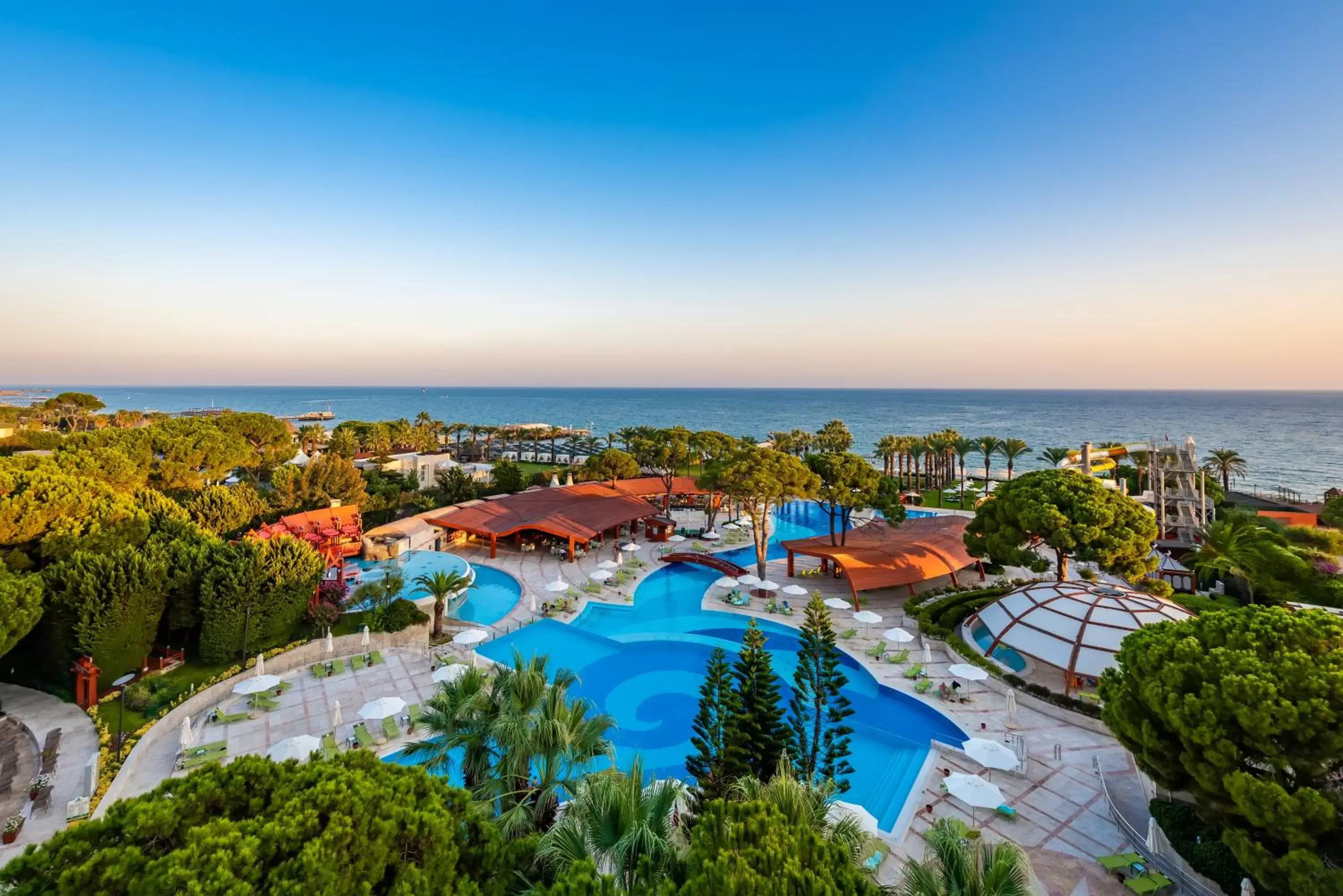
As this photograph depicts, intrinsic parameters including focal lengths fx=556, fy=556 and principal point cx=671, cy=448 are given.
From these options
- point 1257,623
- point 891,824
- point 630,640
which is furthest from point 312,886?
point 630,640

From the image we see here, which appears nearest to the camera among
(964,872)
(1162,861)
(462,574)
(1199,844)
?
(964,872)

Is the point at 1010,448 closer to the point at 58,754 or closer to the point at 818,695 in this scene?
the point at 818,695

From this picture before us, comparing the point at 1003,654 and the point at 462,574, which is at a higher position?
the point at 462,574

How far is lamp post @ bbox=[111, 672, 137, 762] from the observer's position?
13.2m

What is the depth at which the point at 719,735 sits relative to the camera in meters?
11.5

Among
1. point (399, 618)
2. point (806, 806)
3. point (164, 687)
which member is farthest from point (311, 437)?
point (806, 806)

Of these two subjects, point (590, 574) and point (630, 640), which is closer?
point (630, 640)

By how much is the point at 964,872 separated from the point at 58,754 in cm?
1901

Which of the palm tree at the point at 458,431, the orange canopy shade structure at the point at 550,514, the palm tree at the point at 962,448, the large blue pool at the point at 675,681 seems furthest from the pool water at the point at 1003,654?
the palm tree at the point at 458,431

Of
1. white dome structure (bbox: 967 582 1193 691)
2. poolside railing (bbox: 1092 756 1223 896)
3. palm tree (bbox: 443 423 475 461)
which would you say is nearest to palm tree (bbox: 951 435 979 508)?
white dome structure (bbox: 967 582 1193 691)

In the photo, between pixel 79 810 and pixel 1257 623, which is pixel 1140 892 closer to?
pixel 1257 623

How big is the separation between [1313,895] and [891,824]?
6.29 meters

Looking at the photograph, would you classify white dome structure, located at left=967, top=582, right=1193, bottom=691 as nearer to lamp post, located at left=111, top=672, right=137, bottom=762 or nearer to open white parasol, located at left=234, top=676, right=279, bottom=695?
open white parasol, located at left=234, top=676, right=279, bottom=695

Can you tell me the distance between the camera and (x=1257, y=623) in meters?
9.21
